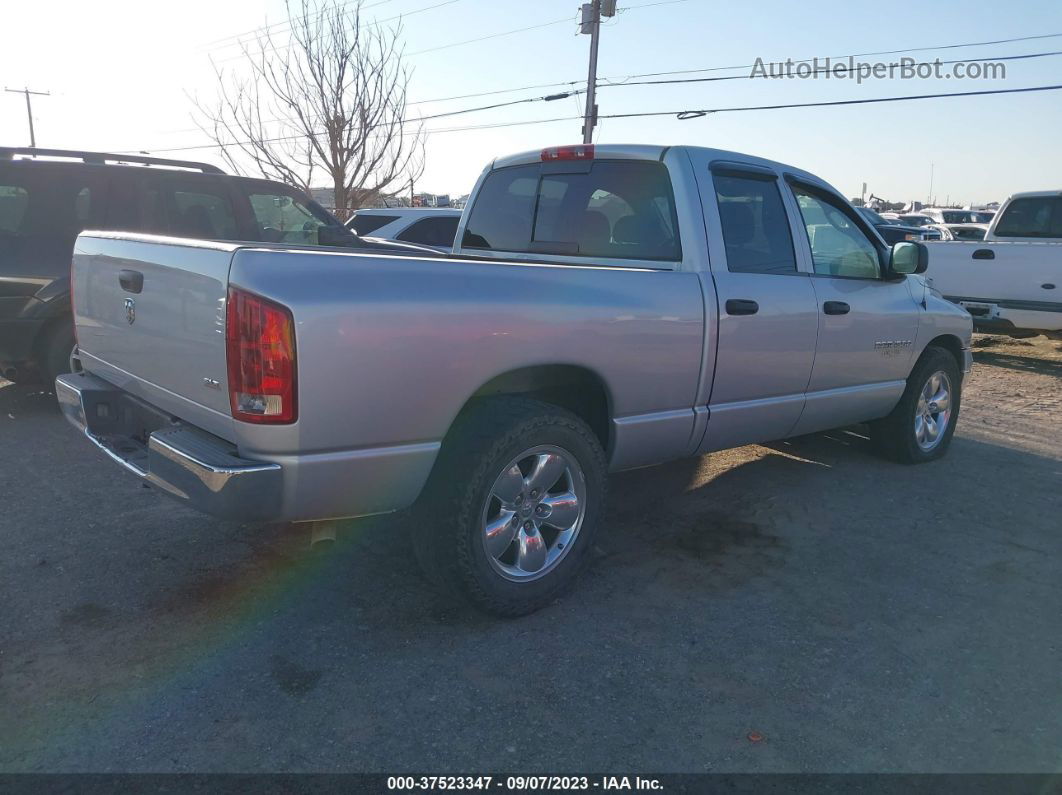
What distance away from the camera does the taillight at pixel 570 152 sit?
15.0 feet

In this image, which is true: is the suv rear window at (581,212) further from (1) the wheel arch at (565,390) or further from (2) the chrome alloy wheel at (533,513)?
(2) the chrome alloy wheel at (533,513)

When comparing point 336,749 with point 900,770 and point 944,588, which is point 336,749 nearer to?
point 900,770

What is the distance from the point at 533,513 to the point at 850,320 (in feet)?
7.93

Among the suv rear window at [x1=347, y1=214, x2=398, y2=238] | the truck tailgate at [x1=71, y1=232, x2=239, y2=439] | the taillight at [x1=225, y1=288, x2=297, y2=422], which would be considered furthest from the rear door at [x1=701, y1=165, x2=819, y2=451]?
the suv rear window at [x1=347, y1=214, x2=398, y2=238]

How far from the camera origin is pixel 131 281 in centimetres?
335

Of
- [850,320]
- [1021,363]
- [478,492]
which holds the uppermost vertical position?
[850,320]

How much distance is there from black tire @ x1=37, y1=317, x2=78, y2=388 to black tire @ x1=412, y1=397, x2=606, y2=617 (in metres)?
4.22

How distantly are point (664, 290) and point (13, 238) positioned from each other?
492cm

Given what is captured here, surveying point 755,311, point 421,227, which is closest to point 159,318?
point 755,311

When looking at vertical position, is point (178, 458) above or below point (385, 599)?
above

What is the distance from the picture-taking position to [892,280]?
5.29m

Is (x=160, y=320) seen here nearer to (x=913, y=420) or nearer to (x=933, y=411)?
(x=913, y=420)

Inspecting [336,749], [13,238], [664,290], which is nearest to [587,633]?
[336,749]

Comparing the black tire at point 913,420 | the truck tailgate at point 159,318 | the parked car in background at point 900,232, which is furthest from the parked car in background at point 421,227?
the parked car in background at point 900,232
